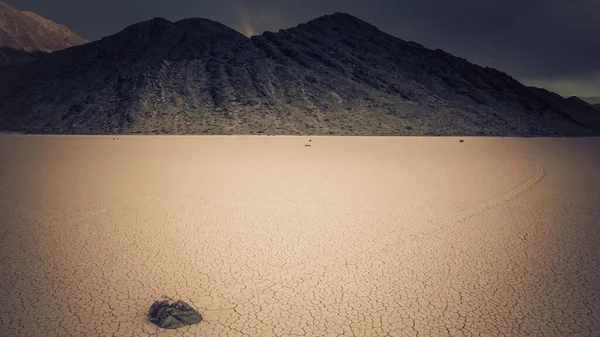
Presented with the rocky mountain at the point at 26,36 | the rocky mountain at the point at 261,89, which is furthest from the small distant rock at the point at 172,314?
the rocky mountain at the point at 26,36

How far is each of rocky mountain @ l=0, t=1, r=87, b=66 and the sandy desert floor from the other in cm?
15139

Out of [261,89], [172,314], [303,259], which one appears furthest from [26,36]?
[172,314]

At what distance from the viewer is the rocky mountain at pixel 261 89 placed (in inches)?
2007

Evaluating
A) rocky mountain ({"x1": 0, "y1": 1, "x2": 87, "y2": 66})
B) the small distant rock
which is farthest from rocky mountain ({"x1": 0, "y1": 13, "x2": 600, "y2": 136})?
rocky mountain ({"x1": 0, "y1": 1, "x2": 87, "y2": 66})

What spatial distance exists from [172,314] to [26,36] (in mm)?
187811

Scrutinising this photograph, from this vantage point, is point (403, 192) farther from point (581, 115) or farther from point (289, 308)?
point (581, 115)

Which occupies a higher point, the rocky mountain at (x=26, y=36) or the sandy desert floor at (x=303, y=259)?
the rocky mountain at (x=26, y=36)

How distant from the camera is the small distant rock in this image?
319cm

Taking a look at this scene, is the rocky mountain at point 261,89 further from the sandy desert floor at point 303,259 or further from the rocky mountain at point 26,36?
the rocky mountain at point 26,36

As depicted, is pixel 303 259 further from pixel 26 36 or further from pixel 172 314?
pixel 26 36

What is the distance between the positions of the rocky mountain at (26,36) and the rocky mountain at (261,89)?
247ft

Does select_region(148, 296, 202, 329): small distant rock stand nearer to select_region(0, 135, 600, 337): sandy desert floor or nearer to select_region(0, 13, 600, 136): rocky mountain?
select_region(0, 135, 600, 337): sandy desert floor

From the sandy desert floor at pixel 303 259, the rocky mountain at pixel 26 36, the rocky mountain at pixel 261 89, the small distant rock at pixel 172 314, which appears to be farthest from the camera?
the rocky mountain at pixel 26 36

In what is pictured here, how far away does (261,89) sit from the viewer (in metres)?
57.4
